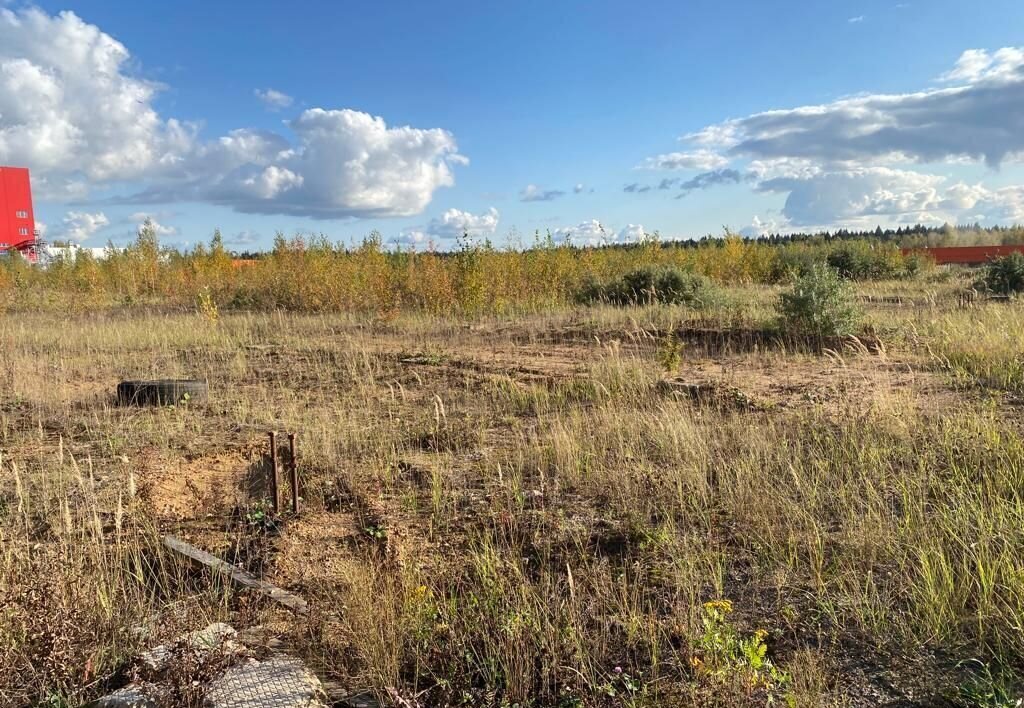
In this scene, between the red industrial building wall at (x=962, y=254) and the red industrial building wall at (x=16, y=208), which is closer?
the red industrial building wall at (x=962, y=254)

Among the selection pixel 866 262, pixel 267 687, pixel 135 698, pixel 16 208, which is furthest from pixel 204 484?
pixel 16 208

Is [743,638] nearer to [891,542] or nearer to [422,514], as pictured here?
[891,542]

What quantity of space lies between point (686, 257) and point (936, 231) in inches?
2055

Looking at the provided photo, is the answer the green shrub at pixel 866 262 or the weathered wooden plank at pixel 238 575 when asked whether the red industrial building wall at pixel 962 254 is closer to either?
the green shrub at pixel 866 262

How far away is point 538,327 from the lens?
12492 mm

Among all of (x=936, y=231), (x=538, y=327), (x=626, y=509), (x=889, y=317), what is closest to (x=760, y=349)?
(x=889, y=317)

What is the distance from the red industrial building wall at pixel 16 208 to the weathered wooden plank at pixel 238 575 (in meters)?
50.7

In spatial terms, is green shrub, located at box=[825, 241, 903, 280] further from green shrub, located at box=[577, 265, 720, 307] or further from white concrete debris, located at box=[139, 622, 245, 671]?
white concrete debris, located at box=[139, 622, 245, 671]

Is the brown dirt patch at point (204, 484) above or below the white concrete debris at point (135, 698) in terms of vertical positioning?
above

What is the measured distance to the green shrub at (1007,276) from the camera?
52.7 ft

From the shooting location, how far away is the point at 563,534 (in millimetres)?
3496

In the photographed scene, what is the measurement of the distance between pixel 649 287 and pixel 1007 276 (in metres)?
9.13

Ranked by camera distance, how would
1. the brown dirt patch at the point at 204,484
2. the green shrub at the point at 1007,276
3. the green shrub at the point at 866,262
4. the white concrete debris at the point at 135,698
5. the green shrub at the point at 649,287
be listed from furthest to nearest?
the green shrub at the point at 866,262 → the green shrub at the point at 1007,276 → the green shrub at the point at 649,287 → the brown dirt patch at the point at 204,484 → the white concrete debris at the point at 135,698

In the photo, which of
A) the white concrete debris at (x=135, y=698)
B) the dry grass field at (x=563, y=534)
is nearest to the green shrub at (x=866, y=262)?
the dry grass field at (x=563, y=534)
